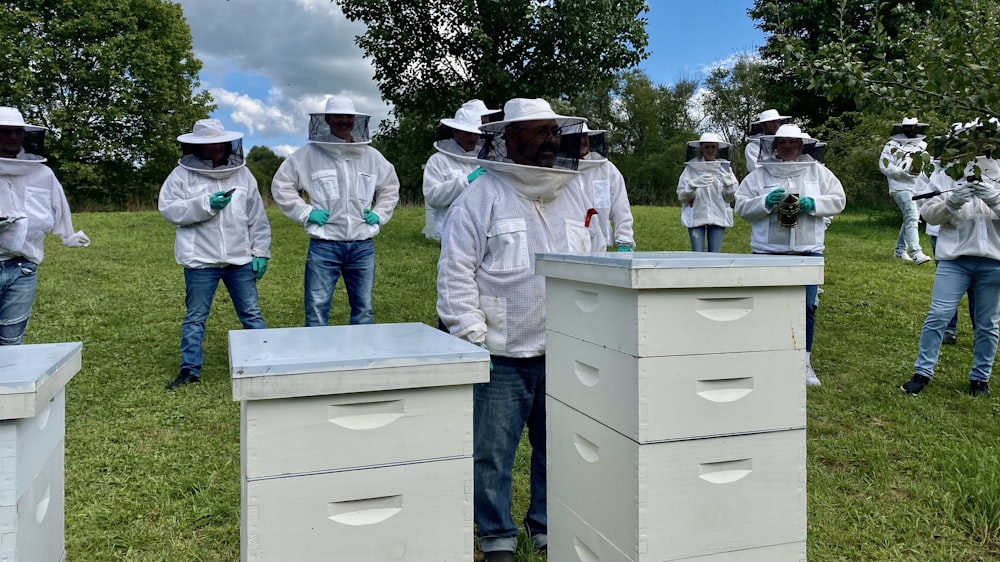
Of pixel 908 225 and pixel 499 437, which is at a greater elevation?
pixel 908 225

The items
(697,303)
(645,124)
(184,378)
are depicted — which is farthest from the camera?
(645,124)

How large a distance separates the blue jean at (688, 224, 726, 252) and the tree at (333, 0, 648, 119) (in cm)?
588

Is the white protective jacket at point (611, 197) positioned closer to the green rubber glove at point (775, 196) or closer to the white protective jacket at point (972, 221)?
the green rubber glove at point (775, 196)

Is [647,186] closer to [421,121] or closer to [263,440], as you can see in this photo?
[421,121]

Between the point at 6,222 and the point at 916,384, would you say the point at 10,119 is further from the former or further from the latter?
the point at 916,384

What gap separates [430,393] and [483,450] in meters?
0.83

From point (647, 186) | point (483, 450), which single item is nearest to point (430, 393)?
point (483, 450)

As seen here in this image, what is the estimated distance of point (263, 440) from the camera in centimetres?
174

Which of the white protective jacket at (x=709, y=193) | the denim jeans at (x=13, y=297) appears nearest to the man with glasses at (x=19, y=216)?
the denim jeans at (x=13, y=297)

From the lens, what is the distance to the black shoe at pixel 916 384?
4.75 meters

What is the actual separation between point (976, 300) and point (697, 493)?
11.8 ft

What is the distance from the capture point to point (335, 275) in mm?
4859

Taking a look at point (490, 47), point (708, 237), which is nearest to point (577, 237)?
point (708, 237)

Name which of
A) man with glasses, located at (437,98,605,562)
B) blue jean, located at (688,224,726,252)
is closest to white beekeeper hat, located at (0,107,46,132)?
man with glasses, located at (437,98,605,562)
